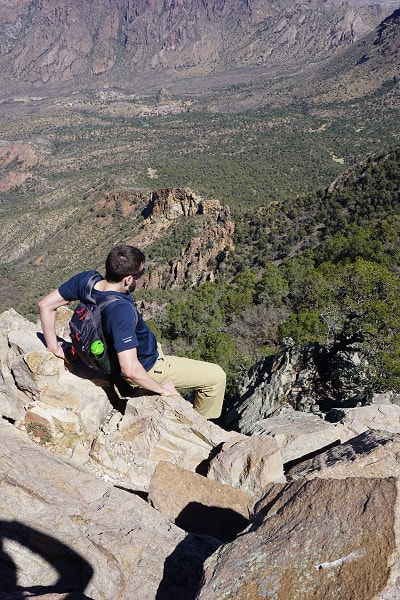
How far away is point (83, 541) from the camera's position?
11.6 feet

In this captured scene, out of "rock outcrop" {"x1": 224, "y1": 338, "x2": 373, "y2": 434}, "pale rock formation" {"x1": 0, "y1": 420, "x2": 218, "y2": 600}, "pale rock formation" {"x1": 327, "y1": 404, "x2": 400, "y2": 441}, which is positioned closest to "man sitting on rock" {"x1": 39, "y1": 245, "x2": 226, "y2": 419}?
"pale rock formation" {"x1": 0, "y1": 420, "x2": 218, "y2": 600}

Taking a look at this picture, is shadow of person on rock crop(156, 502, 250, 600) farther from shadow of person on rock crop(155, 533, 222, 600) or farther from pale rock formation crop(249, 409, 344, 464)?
pale rock formation crop(249, 409, 344, 464)

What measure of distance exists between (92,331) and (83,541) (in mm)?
1910

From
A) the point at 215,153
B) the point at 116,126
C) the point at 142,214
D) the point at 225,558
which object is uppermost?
the point at 116,126

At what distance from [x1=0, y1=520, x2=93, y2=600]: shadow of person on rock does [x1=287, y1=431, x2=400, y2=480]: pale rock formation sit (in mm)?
2035

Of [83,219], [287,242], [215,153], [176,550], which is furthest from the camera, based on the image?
[215,153]

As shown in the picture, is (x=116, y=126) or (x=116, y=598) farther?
(x=116, y=126)

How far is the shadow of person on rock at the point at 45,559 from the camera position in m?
3.15

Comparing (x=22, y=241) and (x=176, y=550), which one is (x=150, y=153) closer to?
(x=22, y=241)

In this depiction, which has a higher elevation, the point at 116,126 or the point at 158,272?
the point at 116,126

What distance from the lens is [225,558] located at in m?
3.08

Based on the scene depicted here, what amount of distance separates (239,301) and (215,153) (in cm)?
9704

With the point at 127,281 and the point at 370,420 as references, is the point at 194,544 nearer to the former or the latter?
the point at 127,281

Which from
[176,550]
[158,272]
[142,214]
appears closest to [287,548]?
[176,550]
